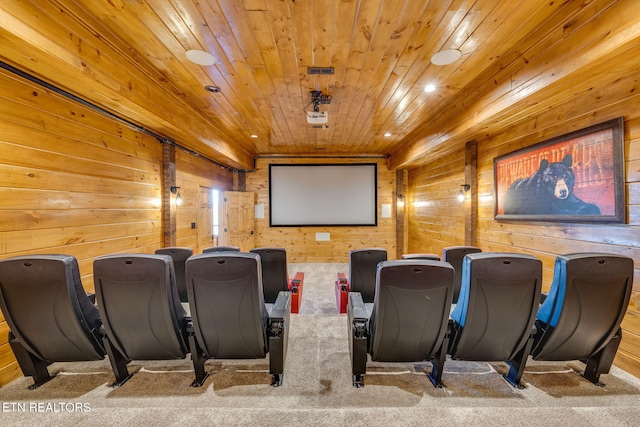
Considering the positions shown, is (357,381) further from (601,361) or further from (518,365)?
(601,361)

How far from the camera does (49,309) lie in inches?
69.9

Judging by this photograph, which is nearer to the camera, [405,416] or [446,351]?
[405,416]

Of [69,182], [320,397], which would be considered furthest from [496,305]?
[69,182]

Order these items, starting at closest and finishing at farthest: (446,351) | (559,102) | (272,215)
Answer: (446,351), (559,102), (272,215)

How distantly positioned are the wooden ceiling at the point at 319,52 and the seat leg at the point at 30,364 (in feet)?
6.77

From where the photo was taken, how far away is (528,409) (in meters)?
1.78

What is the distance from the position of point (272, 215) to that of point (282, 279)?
14.0ft

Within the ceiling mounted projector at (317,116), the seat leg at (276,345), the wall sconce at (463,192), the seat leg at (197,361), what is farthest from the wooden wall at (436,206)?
the seat leg at (197,361)

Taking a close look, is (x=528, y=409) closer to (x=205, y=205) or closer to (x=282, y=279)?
(x=282, y=279)

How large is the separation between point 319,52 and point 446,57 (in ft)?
3.88

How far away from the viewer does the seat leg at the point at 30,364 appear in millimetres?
1920

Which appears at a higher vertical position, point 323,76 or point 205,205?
point 323,76

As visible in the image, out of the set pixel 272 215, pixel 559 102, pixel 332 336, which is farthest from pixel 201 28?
pixel 272 215

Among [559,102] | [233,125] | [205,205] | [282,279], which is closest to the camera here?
[559,102]
